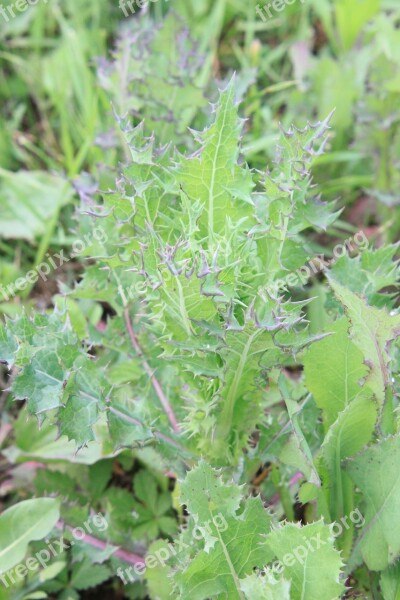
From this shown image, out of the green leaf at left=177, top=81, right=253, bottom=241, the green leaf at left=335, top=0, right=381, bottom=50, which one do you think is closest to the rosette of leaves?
the green leaf at left=177, top=81, right=253, bottom=241

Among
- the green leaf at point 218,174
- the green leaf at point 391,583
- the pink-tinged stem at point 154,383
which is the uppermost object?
the green leaf at point 218,174

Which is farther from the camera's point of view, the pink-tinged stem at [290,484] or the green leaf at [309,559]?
the pink-tinged stem at [290,484]

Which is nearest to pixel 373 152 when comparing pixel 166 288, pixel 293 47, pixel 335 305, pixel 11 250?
pixel 293 47

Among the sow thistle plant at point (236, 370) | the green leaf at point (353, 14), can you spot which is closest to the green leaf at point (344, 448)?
the sow thistle plant at point (236, 370)

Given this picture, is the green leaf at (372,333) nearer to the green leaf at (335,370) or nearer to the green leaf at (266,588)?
the green leaf at (335,370)

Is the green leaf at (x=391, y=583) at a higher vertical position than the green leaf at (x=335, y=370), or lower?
lower

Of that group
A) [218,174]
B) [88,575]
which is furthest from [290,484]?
[218,174]
